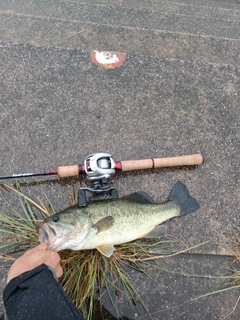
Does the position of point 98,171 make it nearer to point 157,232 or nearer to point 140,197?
point 140,197

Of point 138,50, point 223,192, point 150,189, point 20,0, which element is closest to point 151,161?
point 150,189

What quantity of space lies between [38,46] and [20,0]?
51.2 inches

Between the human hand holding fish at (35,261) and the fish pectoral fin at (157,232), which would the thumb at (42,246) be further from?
the fish pectoral fin at (157,232)

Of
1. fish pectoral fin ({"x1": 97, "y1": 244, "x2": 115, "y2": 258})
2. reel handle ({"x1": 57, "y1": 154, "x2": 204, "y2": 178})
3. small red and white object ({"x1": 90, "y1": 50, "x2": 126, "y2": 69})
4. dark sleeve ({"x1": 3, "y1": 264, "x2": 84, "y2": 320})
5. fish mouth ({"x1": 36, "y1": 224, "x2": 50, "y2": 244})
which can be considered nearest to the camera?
dark sleeve ({"x1": 3, "y1": 264, "x2": 84, "y2": 320})

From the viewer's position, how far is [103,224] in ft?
8.21

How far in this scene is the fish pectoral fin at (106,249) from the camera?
8.16ft

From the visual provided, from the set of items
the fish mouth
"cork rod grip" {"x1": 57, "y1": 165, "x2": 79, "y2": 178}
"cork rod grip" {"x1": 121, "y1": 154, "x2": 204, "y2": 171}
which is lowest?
the fish mouth

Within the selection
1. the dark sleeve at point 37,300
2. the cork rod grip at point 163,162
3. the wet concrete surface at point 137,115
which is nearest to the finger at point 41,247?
the dark sleeve at point 37,300

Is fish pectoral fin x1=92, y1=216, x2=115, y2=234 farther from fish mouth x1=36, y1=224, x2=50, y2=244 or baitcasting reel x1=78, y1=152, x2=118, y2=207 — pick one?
fish mouth x1=36, y1=224, x2=50, y2=244

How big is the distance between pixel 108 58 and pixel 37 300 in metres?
2.55

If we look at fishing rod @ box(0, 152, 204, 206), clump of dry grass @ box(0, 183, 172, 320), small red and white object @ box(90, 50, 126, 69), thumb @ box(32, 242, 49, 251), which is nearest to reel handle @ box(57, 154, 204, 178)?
fishing rod @ box(0, 152, 204, 206)

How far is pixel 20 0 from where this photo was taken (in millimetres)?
4371

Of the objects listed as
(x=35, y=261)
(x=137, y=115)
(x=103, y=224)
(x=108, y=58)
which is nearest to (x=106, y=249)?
(x=103, y=224)

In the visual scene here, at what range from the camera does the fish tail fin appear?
280 cm
